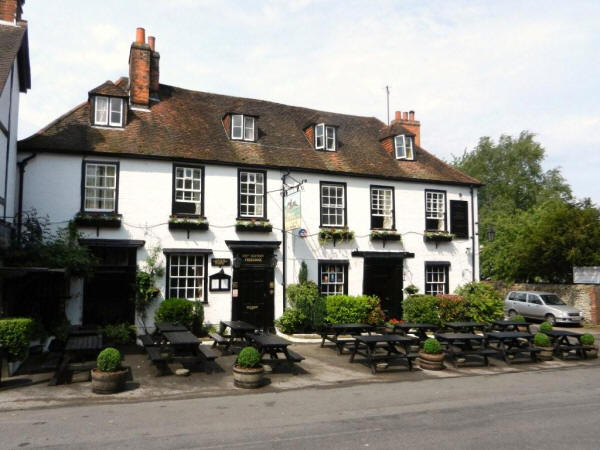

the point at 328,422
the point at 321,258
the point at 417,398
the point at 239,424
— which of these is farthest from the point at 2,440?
the point at 321,258

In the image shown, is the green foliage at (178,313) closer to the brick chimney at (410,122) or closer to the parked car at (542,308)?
the brick chimney at (410,122)

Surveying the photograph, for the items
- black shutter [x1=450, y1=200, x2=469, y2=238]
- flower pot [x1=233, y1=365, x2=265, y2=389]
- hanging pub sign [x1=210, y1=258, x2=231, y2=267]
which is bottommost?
flower pot [x1=233, y1=365, x2=265, y2=389]

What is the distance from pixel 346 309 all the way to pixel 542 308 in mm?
12315

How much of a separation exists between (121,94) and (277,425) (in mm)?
13501

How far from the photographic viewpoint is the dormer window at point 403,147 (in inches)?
840

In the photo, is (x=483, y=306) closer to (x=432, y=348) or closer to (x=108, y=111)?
(x=432, y=348)

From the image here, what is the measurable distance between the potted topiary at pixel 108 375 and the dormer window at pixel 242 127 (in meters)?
10.9

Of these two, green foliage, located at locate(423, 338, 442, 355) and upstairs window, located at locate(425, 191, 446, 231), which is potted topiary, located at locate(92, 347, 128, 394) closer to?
green foliage, located at locate(423, 338, 442, 355)

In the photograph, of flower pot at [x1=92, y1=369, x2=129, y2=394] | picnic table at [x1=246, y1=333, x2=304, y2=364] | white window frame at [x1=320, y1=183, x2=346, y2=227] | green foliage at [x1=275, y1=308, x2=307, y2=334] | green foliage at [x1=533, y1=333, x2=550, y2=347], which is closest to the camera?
flower pot at [x1=92, y1=369, x2=129, y2=394]

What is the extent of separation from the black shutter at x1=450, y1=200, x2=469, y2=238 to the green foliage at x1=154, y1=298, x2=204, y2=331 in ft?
39.4

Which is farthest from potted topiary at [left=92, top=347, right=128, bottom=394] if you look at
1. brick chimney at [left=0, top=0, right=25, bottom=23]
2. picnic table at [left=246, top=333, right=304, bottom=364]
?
brick chimney at [left=0, top=0, right=25, bottom=23]

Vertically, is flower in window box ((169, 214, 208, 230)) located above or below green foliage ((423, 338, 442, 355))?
above

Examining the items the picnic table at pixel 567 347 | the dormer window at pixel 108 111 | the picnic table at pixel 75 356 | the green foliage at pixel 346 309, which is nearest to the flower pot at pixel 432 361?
the picnic table at pixel 567 347

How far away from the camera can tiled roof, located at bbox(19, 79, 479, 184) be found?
15.7 metres
